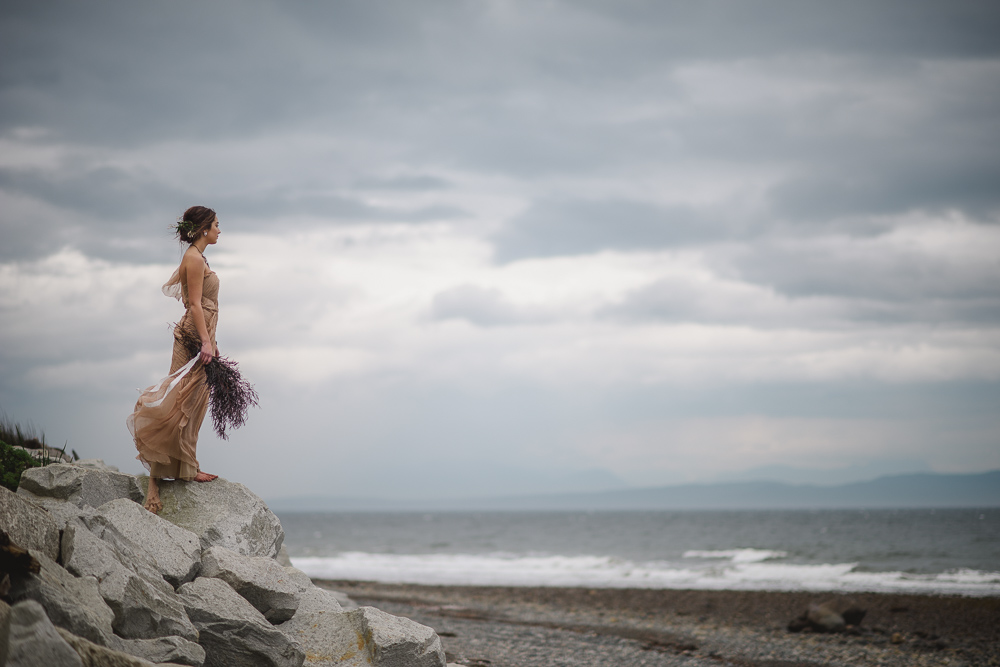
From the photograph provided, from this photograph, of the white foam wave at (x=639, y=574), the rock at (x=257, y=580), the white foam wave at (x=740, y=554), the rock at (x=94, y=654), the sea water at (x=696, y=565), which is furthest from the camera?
the white foam wave at (x=740, y=554)

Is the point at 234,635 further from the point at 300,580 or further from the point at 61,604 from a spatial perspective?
the point at 300,580

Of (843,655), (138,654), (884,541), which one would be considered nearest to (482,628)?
(843,655)

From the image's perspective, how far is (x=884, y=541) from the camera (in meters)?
41.6

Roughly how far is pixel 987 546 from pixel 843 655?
2972 centimetres

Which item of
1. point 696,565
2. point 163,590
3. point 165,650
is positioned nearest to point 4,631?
point 165,650

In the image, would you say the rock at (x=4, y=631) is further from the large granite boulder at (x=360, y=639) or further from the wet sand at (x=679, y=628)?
the wet sand at (x=679, y=628)

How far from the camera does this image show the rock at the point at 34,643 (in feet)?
10.9

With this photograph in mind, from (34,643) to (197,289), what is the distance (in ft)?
13.5

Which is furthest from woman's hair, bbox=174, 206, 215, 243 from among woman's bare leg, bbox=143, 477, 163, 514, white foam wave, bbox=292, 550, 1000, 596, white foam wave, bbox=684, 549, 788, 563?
white foam wave, bbox=684, 549, 788, 563

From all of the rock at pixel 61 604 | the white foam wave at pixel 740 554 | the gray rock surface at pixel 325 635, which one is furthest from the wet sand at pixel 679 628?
the white foam wave at pixel 740 554

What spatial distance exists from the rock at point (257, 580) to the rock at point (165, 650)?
1095 mm

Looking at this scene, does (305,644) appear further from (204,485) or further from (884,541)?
(884,541)

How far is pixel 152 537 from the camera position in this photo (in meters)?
6.06

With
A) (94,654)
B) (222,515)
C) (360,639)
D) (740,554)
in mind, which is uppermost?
(222,515)
